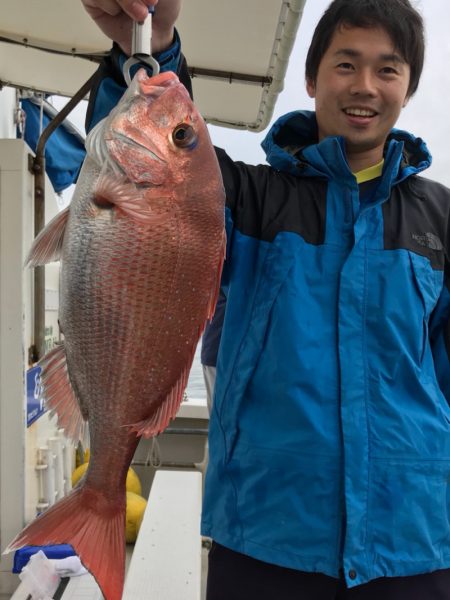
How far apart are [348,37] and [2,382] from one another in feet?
8.37

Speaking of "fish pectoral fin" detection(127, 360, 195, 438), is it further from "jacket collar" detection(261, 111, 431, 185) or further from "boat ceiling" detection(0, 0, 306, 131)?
"boat ceiling" detection(0, 0, 306, 131)

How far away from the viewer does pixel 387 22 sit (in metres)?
1.79

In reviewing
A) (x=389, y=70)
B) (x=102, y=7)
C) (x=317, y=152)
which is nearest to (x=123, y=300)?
(x=102, y=7)

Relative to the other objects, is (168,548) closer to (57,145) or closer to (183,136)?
(183,136)

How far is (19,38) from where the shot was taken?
123 inches

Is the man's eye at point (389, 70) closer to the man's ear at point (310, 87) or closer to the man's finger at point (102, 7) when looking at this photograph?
the man's ear at point (310, 87)

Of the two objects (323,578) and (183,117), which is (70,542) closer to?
(323,578)

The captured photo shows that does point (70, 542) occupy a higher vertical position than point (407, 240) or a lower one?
lower

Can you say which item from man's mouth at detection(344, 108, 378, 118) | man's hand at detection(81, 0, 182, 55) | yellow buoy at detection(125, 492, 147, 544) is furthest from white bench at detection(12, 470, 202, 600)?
man's hand at detection(81, 0, 182, 55)

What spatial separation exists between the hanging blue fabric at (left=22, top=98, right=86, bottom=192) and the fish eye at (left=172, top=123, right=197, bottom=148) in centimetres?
275

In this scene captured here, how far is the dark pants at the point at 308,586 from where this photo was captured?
152 centimetres

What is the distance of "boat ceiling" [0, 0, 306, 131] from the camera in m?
2.74

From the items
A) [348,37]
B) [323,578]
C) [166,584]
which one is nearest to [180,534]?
[166,584]

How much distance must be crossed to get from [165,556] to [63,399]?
1.64 m
